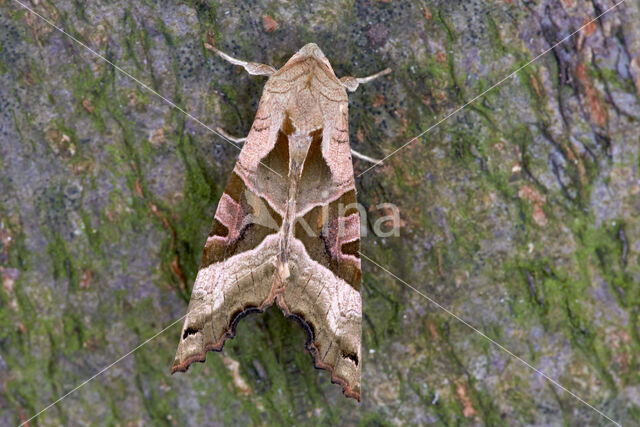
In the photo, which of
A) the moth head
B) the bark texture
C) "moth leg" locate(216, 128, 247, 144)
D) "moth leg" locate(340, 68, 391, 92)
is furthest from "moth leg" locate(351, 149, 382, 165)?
"moth leg" locate(216, 128, 247, 144)

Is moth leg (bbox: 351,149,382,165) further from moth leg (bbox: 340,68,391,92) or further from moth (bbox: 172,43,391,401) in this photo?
moth leg (bbox: 340,68,391,92)

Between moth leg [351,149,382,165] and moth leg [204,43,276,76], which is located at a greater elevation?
moth leg [204,43,276,76]

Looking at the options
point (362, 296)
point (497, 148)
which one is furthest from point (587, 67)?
point (362, 296)

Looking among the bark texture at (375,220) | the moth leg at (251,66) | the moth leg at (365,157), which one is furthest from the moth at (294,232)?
the bark texture at (375,220)

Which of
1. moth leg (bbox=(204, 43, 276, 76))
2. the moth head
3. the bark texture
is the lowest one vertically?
the bark texture

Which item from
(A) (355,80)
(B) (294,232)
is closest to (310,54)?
(A) (355,80)

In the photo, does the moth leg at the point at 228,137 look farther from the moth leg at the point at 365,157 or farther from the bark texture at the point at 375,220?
the moth leg at the point at 365,157

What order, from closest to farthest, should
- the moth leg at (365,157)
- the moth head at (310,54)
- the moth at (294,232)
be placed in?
the moth at (294,232)
the moth head at (310,54)
the moth leg at (365,157)
